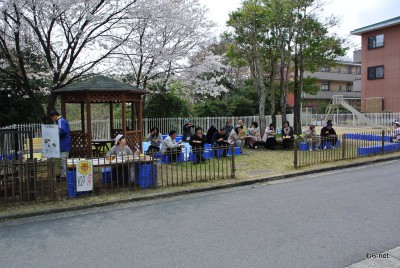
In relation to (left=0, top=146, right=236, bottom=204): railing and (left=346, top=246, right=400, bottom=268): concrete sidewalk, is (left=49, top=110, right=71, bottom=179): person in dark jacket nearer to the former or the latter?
(left=0, top=146, right=236, bottom=204): railing

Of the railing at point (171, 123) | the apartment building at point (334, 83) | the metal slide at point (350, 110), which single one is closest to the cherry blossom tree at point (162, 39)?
the railing at point (171, 123)

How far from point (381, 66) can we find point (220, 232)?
108 ft

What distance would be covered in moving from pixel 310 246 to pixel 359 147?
9.44 meters

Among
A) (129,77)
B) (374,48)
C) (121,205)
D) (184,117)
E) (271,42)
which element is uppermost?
(374,48)

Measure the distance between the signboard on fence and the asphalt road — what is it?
862mm

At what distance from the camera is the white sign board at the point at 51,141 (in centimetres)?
776

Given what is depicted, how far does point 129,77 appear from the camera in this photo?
57.3 ft

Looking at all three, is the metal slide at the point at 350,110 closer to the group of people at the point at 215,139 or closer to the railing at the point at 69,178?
the group of people at the point at 215,139

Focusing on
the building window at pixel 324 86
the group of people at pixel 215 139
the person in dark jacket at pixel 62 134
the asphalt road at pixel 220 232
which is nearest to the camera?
the asphalt road at pixel 220 232

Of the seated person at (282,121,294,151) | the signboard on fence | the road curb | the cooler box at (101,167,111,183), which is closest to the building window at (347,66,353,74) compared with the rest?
the seated person at (282,121,294,151)

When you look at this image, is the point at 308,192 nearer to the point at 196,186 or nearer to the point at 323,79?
the point at 196,186

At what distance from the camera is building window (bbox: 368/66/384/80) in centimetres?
3261

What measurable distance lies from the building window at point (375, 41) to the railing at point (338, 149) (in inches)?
843

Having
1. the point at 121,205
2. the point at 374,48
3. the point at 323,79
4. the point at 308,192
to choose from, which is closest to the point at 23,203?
the point at 121,205
